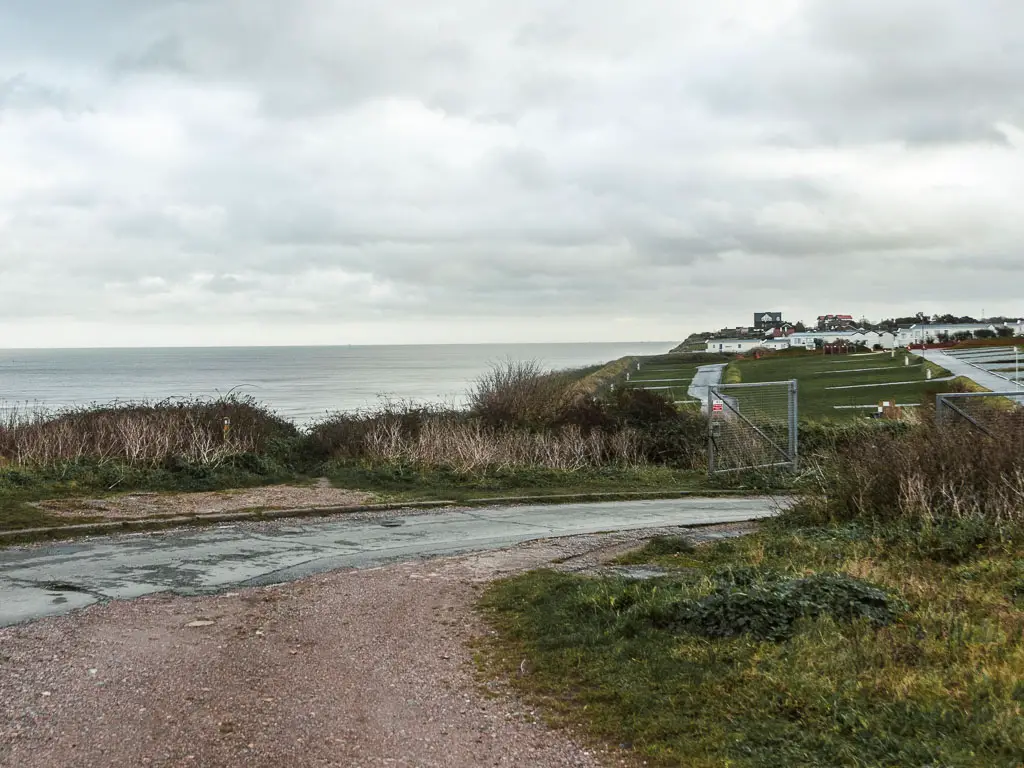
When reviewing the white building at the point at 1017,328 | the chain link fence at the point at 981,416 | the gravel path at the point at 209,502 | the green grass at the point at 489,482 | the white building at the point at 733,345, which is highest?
the white building at the point at 1017,328

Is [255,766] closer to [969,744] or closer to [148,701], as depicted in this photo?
[148,701]

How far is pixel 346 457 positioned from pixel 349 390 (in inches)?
2411

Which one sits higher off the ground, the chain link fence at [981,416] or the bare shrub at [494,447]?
the chain link fence at [981,416]

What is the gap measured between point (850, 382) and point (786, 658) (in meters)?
54.7

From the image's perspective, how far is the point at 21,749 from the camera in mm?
5230

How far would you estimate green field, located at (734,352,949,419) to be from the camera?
1639 inches

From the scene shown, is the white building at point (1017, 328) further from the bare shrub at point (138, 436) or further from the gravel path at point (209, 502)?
the gravel path at point (209, 502)

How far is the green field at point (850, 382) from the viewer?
41625 mm

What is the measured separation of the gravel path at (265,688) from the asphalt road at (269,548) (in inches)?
36.1

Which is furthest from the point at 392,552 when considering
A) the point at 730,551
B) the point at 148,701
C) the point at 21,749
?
the point at 21,749

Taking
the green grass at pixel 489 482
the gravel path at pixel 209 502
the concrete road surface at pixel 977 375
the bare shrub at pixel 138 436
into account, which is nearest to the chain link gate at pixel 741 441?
the green grass at pixel 489 482

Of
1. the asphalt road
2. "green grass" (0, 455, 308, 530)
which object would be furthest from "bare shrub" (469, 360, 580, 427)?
the asphalt road

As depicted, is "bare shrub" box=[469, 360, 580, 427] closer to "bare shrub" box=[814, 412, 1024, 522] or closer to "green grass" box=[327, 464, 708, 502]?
Result: "green grass" box=[327, 464, 708, 502]

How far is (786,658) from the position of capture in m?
6.25
